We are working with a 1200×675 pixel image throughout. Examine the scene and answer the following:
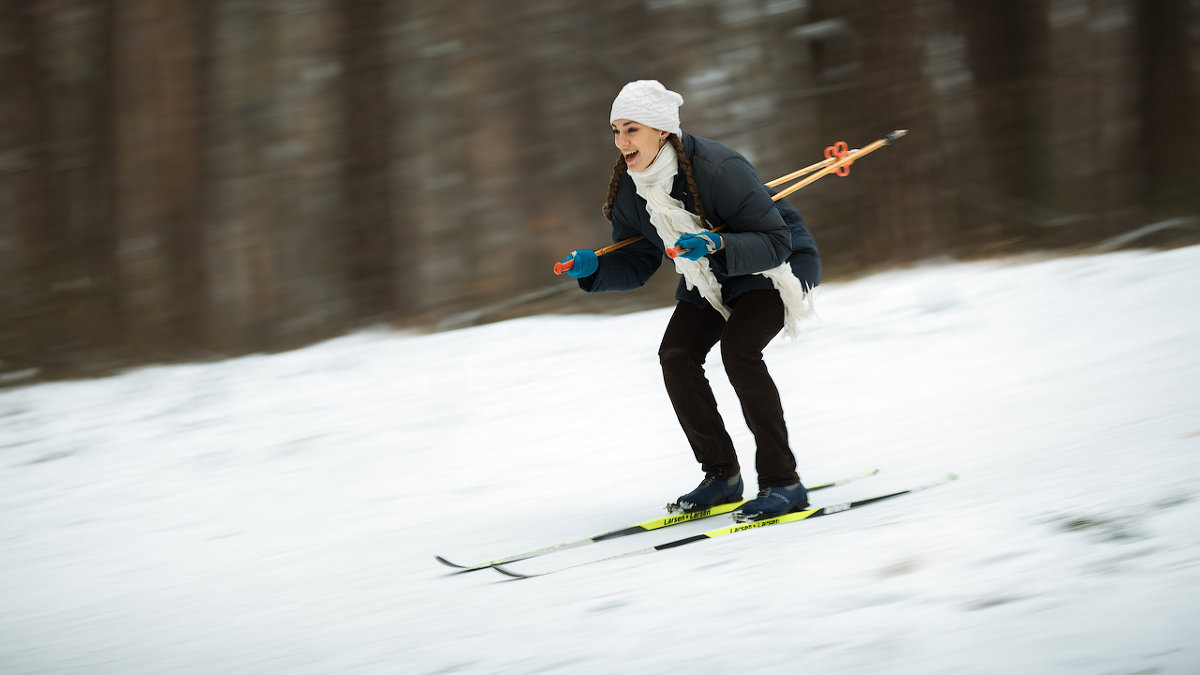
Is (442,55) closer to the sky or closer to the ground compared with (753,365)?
closer to the sky

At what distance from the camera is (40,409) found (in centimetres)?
595

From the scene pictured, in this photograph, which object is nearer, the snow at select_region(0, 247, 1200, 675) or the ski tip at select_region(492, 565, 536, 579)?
the snow at select_region(0, 247, 1200, 675)

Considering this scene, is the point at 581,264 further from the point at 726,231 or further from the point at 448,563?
the point at 448,563

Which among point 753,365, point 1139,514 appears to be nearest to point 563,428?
point 753,365

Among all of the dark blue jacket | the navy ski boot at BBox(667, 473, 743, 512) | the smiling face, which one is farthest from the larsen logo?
the smiling face

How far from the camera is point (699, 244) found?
9.41 feet

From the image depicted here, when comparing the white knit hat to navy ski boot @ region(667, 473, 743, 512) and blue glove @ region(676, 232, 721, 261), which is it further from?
navy ski boot @ region(667, 473, 743, 512)

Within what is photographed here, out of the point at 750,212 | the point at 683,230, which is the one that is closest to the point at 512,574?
the point at 683,230

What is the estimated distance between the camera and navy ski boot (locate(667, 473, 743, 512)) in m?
3.35

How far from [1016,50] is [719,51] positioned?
7.11 feet

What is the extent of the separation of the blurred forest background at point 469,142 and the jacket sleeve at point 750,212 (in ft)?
12.0

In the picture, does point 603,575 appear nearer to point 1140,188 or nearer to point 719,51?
point 719,51

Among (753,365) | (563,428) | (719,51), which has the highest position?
(719,51)

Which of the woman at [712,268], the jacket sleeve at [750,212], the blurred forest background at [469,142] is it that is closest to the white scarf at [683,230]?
the woman at [712,268]
